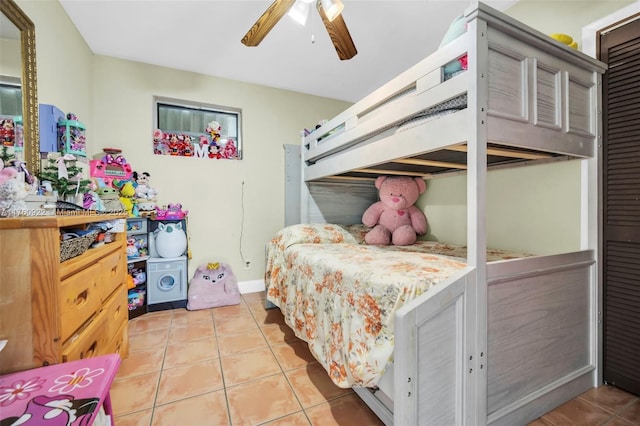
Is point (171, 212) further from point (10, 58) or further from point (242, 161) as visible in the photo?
point (10, 58)

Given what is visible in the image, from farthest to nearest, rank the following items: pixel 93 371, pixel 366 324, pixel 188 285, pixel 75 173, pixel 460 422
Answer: pixel 188 285, pixel 75 173, pixel 366 324, pixel 460 422, pixel 93 371

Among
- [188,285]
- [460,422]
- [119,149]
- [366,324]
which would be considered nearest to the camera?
[460,422]

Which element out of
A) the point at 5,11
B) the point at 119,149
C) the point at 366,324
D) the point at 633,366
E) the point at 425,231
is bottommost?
the point at 633,366

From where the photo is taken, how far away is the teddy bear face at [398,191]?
2348mm

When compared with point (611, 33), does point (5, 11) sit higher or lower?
higher

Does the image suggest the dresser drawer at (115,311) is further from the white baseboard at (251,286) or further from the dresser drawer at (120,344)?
the white baseboard at (251,286)

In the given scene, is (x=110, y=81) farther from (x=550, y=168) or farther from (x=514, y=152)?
(x=550, y=168)

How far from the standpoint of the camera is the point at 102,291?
137 cm

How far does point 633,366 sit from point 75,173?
3.19 metres

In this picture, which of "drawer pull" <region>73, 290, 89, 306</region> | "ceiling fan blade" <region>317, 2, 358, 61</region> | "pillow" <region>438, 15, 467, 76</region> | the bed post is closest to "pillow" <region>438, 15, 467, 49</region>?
"pillow" <region>438, 15, 467, 76</region>

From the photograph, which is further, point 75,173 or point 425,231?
point 425,231

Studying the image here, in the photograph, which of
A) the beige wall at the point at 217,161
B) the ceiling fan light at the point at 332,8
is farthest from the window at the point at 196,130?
the ceiling fan light at the point at 332,8

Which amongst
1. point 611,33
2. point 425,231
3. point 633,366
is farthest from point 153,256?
point 611,33

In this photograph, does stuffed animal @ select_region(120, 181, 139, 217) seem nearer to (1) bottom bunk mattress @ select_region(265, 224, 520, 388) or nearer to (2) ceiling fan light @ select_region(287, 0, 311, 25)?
(1) bottom bunk mattress @ select_region(265, 224, 520, 388)
